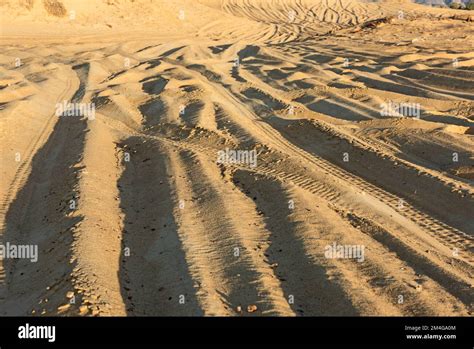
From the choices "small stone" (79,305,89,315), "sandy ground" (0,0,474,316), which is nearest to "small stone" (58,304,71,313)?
"sandy ground" (0,0,474,316)

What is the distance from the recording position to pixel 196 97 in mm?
13258

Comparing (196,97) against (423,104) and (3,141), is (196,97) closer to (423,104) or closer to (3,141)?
(3,141)

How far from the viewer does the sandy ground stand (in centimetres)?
542

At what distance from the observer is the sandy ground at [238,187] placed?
542cm

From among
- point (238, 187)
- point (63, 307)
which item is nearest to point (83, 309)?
point (63, 307)

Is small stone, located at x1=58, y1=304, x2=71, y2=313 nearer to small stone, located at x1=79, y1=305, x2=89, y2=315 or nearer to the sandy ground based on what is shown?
the sandy ground

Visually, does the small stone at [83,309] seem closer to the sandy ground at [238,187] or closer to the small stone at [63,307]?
the sandy ground at [238,187]

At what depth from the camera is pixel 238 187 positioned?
7922 mm

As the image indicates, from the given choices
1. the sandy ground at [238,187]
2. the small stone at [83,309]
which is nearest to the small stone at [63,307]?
the sandy ground at [238,187]

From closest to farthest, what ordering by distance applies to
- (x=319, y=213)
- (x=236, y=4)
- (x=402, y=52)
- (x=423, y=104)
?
(x=319, y=213) → (x=423, y=104) → (x=402, y=52) → (x=236, y=4)

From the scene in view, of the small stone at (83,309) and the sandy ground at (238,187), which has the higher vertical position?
the sandy ground at (238,187)

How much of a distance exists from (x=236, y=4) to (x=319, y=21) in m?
9.28
